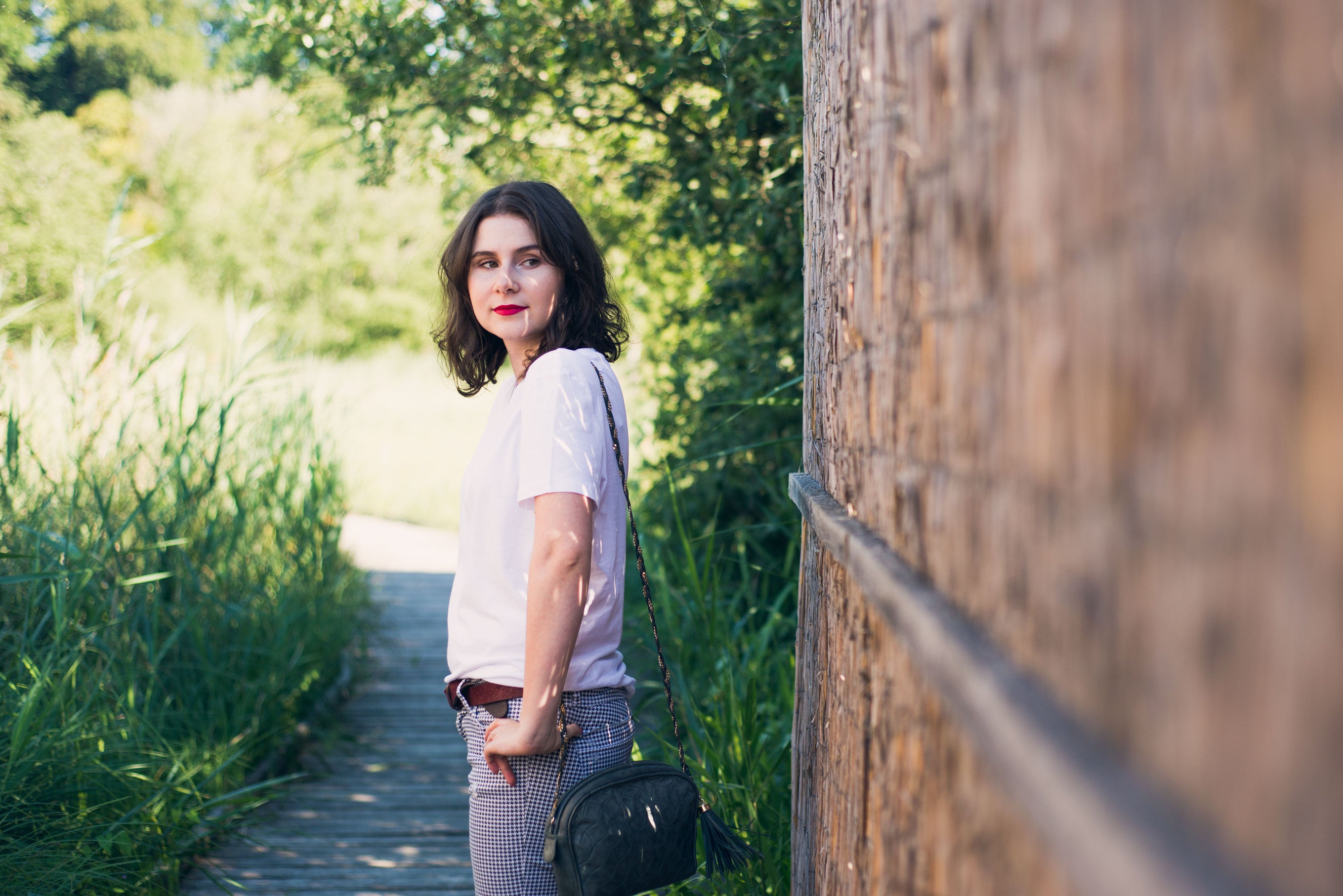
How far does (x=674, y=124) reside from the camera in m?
4.11

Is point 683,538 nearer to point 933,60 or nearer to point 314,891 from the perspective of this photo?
point 314,891

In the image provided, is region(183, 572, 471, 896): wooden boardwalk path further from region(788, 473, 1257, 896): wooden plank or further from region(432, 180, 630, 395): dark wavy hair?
region(788, 473, 1257, 896): wooden plank

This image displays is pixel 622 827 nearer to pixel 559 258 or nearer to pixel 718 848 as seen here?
pixel 718 848

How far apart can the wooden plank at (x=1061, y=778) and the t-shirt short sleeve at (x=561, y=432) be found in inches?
31.9

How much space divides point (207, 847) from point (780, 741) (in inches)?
74.8

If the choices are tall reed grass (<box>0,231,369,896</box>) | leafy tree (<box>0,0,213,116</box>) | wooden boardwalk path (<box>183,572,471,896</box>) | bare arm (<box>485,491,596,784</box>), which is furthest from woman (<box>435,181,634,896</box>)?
leafy tree (<box>0,0,213,116</box>)

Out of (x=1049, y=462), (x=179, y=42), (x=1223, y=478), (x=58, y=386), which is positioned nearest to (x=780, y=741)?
(x=1049, y=462)

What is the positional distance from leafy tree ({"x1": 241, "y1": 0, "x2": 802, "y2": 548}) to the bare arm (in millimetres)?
1703

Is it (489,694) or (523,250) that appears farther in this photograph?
(523,250)

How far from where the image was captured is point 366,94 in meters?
4.66

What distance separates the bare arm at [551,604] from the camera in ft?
5.26

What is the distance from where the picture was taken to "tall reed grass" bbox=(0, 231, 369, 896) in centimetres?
259

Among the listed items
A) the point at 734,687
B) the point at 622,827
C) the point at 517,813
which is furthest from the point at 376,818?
the point at 622,827

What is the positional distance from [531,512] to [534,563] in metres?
0.12
